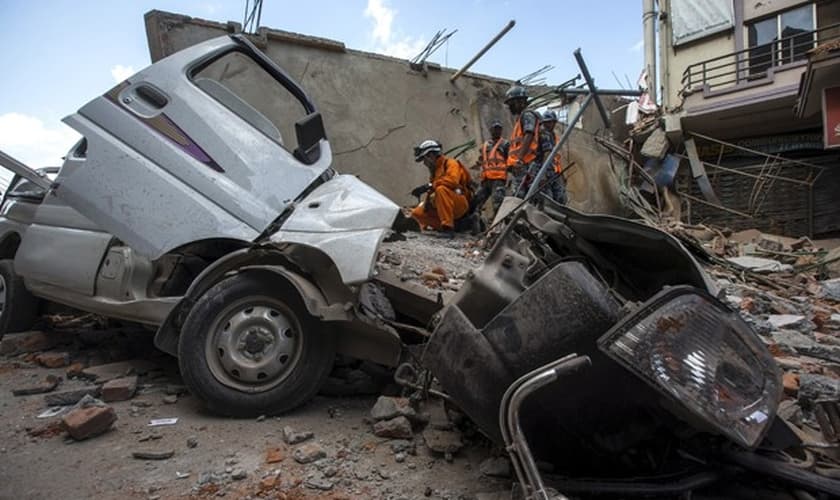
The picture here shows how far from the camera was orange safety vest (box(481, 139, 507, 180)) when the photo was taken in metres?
6.93

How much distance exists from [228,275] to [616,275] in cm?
188

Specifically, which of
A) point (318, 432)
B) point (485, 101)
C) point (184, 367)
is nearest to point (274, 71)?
point (184, 367)

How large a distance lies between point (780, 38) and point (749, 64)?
0.85 metres

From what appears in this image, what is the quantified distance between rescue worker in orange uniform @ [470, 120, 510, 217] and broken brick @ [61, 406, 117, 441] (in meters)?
5.23

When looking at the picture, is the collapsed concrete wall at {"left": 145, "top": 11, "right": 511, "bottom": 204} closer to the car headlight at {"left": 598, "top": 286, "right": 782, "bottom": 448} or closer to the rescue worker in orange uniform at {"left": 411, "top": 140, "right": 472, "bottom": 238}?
the rescue worker in orange uniform at {"left": 411, "top": 140, "right": 472, "bottom": 238}

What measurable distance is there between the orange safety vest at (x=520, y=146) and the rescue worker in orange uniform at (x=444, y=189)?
70 cm

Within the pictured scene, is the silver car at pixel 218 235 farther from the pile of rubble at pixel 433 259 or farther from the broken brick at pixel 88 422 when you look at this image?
the pile of rubble at pixel 433 259

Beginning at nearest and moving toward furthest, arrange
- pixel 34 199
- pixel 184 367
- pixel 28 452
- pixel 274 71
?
pixel 28 452, pixel 184 367, pixel 274 71, pixel 34 199

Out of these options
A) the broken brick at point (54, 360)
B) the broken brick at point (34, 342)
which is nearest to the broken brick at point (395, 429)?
the broken brick at point (54, 360)

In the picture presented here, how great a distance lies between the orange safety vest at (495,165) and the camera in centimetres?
693

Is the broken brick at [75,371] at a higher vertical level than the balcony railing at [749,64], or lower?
lower

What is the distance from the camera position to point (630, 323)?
1.33 meters

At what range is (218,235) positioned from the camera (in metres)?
2.75

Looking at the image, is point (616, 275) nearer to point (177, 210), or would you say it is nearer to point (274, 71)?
point (177, 210)
